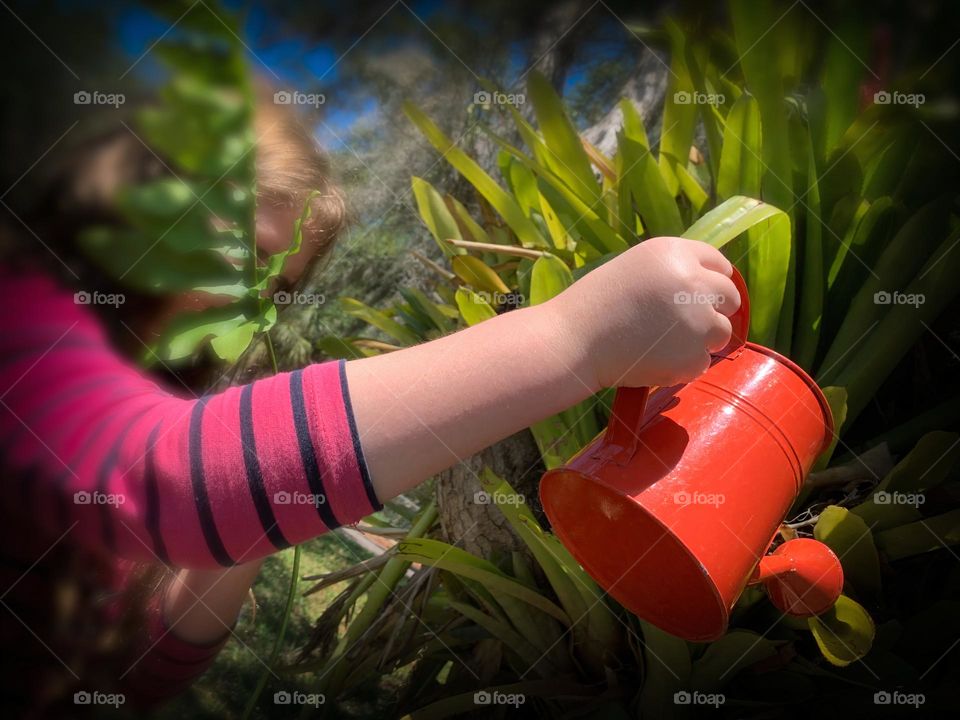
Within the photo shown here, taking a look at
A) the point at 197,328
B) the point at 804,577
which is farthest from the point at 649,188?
the point at 197,328

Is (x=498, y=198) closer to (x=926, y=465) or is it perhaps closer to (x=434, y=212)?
(x=434, y=212)

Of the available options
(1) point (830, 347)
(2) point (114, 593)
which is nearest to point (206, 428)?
(2) point (114, 593)

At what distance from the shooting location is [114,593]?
0.61 metres

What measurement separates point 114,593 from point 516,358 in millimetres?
420

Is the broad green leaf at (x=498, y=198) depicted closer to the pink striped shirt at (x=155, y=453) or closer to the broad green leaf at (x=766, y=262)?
the broad green leaf at (x=766, y=262)

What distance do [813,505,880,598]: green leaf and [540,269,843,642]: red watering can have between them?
0.08 m

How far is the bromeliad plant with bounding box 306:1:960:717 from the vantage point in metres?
0.67

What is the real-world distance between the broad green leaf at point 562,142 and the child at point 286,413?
0.47 metres

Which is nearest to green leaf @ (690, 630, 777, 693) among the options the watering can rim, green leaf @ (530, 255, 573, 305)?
Answer: the watering can rim

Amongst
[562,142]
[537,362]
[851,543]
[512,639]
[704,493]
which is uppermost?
[562,142]

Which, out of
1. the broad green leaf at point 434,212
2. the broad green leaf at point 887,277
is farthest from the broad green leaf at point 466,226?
the broad green leaf at point 887,277

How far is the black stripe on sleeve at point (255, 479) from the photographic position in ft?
1.31

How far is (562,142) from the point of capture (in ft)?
3.03

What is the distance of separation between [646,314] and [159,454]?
0.28 meters
